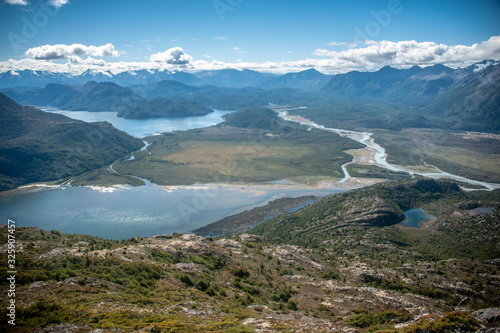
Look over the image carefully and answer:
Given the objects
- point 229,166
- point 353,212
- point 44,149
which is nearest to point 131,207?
point 229,166

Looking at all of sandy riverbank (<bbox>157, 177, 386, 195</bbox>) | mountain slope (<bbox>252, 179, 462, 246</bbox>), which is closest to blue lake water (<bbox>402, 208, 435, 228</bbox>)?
mountain slope (<bbox>252, 179, 462, 246</bbox>)

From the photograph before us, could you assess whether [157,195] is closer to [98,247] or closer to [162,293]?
[98,247]

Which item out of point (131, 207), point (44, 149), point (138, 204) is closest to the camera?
point (131, 207)

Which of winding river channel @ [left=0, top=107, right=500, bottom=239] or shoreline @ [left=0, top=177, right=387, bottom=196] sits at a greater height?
shoreline @ [left=0, top=177, right=387, bottom=196]

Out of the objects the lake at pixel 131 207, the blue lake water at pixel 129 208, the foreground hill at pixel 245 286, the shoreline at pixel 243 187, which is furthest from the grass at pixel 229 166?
the foreground hill at pixel 245 286

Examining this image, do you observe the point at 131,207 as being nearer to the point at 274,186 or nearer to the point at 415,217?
the point at 274,186

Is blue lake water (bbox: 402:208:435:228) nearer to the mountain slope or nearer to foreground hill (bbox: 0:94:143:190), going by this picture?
the mountain slope
